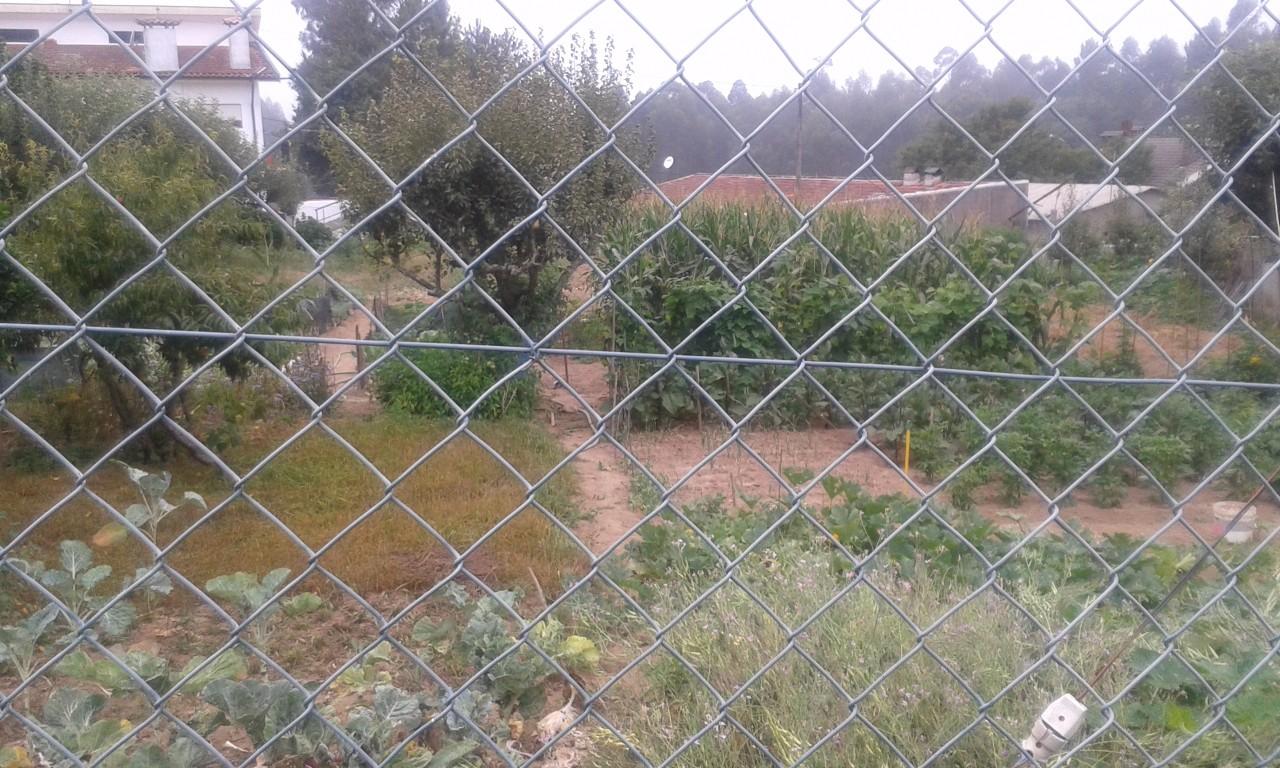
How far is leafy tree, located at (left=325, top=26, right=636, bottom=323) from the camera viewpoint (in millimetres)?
4750

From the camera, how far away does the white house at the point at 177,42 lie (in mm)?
1123

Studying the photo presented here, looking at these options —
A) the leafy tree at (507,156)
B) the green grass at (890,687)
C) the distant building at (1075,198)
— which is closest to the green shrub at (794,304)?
the leafy tree at (507,156)

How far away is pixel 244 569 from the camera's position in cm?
399

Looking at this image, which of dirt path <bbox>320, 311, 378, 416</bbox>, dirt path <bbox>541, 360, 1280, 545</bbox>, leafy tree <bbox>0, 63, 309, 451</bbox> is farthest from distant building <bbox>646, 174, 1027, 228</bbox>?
dirt path <bbox>320, 311, 378, 416</bbox>

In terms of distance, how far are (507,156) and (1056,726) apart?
4.16 metres

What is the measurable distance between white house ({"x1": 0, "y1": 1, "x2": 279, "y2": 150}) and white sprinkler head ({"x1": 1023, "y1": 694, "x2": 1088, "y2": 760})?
4.77 ft

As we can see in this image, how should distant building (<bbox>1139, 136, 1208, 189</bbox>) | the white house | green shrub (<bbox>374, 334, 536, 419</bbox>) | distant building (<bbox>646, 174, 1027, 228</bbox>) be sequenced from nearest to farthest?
the white house → distant building (<bbox>646, 174, 1027, 228</bbox>) → distant building (<bbox>1139, 136, 1208, 189</bbox>) → green shrub (<bbox>374, 334, 536, 419</bbox>)

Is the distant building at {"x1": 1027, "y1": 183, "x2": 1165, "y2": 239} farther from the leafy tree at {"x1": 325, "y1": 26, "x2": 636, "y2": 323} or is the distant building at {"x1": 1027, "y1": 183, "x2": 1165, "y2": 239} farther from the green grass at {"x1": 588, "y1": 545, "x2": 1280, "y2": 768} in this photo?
the leafy tree at {"x1": 325, "y1": 26, "x2": 636, "y2": 323}

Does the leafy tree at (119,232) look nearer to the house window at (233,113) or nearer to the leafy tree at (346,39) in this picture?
the leafy tree at (346,39)

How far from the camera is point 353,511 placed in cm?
493

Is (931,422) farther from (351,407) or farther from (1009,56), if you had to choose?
(1009,56)

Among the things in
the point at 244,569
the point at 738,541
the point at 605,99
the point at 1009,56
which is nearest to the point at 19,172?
the point at 244,569

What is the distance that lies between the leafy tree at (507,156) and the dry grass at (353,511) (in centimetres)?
96

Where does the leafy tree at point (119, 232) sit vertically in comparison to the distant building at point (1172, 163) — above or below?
below
